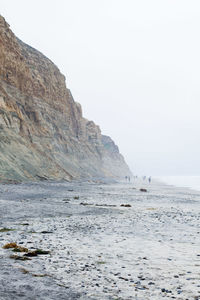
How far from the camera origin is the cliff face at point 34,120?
170 feet

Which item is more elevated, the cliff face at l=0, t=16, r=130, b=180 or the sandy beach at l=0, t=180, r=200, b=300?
the cliff face at l=0, t=16, r=130, b=180

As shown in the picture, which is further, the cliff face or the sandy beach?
the cliff face

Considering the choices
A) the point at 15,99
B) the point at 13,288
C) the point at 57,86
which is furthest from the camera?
the point at 57,86

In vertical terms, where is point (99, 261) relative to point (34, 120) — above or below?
below

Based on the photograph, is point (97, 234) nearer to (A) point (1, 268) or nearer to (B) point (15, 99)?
(A) point (1, 268)

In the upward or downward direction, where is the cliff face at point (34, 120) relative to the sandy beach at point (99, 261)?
upward

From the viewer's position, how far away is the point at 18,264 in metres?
8.54

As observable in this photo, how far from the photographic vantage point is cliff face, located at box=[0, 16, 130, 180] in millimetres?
51812

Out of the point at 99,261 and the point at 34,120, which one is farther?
the point at 34,120

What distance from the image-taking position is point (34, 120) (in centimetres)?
7269

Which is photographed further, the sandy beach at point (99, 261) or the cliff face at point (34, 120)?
the cliff face at point (34, 120)

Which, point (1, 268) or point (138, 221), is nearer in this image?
point (1, 268)

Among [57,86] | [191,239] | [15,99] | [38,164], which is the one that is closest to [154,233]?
[191,239]

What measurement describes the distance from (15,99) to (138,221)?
5779 cm
